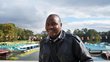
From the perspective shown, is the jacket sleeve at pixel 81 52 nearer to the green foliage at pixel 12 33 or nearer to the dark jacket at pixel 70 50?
the dark jacket at pixel 70 50

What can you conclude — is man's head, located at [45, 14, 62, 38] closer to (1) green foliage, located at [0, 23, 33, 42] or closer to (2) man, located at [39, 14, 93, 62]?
(2) man, located at [39, 14, 93, 62]

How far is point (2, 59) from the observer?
5375mm

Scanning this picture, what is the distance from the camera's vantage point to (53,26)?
54.8 inches

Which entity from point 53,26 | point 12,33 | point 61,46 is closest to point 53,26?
point 53,26

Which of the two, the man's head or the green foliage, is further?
the green foliage

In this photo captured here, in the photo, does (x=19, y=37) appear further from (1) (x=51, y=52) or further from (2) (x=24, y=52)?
(1) (x=51, y=52)

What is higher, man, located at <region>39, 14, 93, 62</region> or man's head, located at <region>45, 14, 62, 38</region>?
man's head, located at <region>45, 14, 62, 38</region>

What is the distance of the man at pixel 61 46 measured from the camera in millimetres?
1395

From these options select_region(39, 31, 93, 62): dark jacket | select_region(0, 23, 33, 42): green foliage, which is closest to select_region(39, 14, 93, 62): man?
select_region(39, 31, 93, 62): dark jacket

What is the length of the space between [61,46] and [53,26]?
0.39 feet

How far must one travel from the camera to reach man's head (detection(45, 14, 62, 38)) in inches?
54.9

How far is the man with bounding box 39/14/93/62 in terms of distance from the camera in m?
1.39

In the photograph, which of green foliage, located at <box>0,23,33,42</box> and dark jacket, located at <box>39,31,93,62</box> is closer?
dark jacket, located at <box>39,31,93,62</box>

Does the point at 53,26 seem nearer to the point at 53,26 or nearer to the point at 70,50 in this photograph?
the point at 53,26
